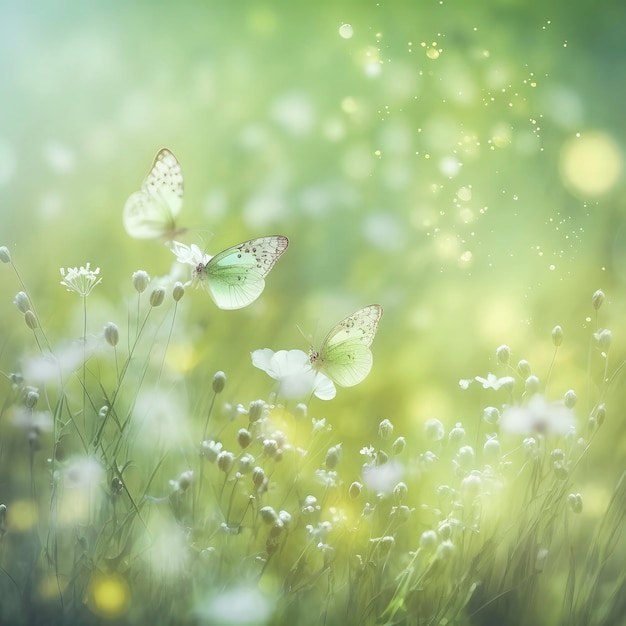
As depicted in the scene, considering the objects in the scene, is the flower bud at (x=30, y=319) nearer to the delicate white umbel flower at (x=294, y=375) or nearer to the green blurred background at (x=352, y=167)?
the green blurred background at (x=352, y=167)

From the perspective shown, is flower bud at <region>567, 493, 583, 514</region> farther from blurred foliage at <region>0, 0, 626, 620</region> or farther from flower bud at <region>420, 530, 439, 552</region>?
flower bud at <region>420, 530, 439, 552</region>

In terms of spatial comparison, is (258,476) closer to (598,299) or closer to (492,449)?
(492,449)

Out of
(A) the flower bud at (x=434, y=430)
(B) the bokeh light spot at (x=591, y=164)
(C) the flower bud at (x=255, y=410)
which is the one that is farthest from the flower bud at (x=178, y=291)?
(B) the bokeh light spot at (x=591, y=164)

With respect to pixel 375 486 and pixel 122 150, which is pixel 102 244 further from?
pixel 375 486

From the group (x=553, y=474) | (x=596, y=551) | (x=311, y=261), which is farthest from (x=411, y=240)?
(x=596, y=551)

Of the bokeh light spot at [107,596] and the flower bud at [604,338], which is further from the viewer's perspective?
the flower bud at [604,338]

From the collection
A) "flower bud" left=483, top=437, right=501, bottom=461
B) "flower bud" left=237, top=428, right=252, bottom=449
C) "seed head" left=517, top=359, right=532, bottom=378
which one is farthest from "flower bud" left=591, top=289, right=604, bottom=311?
"flower bud" left=237, top=428, right=252, bottom=449
